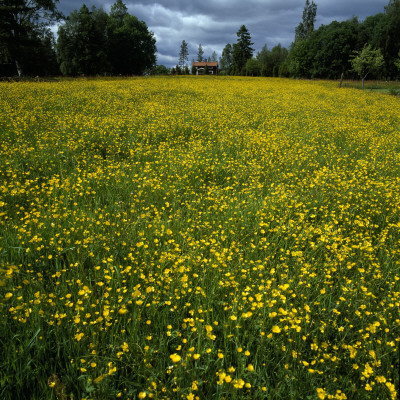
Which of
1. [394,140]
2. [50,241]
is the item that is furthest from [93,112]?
[394,140]

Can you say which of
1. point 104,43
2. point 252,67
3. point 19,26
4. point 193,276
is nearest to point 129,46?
point 104,43

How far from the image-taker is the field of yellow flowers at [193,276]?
1.76 meters

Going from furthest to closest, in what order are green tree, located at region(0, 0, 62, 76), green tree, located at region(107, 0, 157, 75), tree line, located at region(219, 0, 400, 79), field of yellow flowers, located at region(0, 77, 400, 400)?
tree line, located at region(219, 0, 400, 79)
green tree, located at region(107, 0, 157, 75)
green tree, located at region(0, 0, 62, 76)
field of yellow flowers, located at region(0, 77, 400, 400)

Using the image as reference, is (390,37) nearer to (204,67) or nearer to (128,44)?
(204,67)

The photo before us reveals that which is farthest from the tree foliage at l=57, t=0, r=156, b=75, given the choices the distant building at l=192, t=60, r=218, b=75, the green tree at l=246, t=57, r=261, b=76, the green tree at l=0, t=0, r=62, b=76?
the distant building at l=192, t=60, r=218, b=75

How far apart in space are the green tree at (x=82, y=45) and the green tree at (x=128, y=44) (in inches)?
135

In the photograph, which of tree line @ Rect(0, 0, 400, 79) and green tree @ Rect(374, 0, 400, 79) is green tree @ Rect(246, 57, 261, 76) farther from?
green tree @ Rect(374, 0, 400, 79)

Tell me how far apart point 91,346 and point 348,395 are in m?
1.87

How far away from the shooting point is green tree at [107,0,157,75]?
52.2 m

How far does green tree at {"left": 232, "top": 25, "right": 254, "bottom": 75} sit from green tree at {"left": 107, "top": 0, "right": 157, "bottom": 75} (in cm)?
3164

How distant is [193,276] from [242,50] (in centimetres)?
9301

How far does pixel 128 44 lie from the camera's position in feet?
174

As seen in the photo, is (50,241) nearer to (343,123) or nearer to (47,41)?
(343,123)

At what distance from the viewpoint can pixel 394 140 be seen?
8789 millimetres
